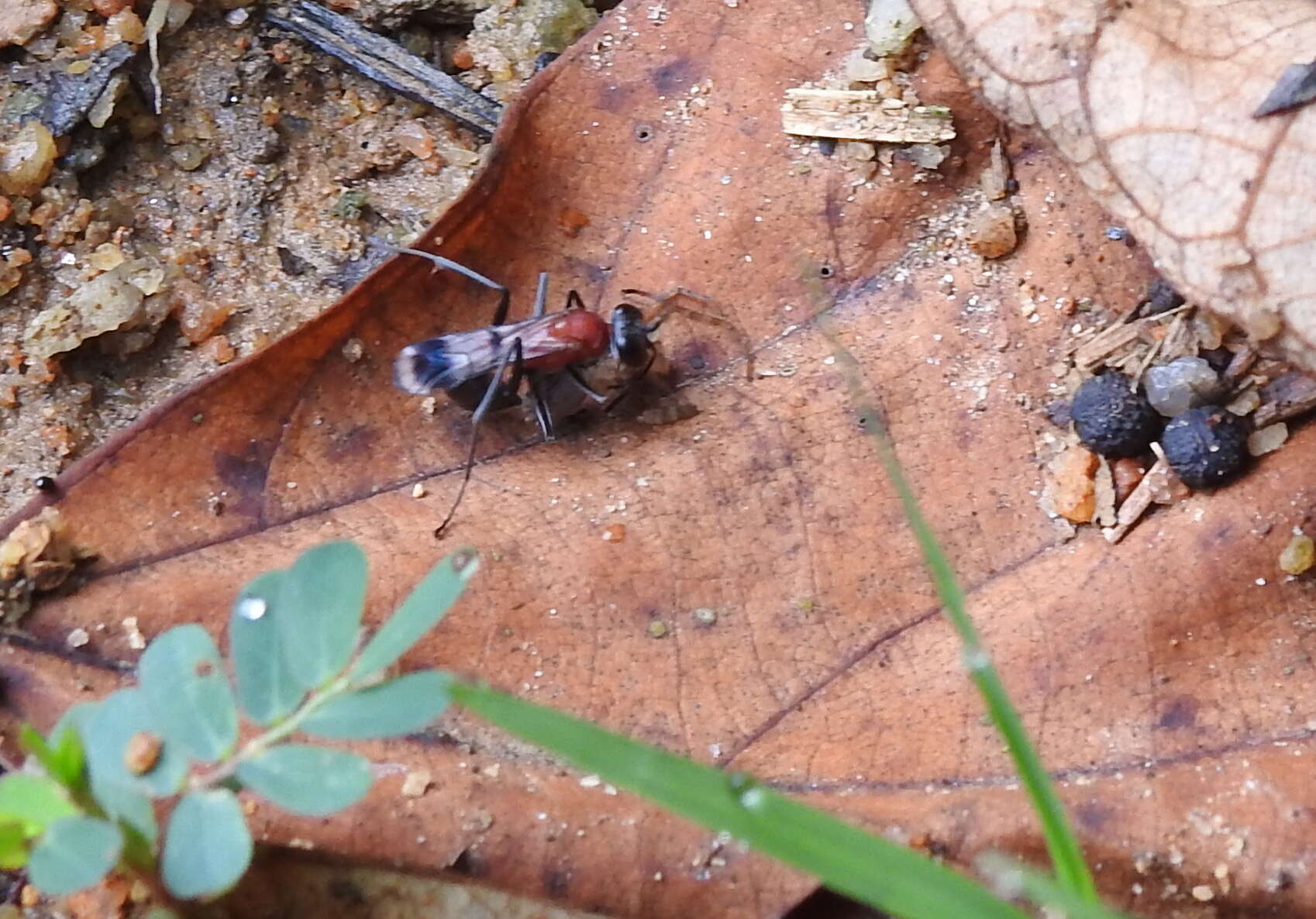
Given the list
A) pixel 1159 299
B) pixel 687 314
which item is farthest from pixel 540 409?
pixel 1159 299

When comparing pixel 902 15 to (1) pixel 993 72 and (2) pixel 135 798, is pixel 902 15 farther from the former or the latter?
(2) pixel 135 798

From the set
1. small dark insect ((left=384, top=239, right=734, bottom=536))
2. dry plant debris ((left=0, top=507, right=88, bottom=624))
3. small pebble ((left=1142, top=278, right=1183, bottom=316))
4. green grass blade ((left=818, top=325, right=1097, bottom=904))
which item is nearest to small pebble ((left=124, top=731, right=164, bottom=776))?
dry plant debris ((left=0, top=507, right=88, bottom=624))

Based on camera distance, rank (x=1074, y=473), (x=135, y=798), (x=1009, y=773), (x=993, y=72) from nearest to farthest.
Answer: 1. (x=135, y=798)
2. (x=1009, y=773)
3. (x=993, y=72)
4. (x=1074, y=473)

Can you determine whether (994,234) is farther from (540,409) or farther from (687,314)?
(540,409)

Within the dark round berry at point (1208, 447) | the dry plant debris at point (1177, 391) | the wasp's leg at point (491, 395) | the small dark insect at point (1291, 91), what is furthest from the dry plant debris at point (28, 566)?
the small dark insect at point (1291, 91)

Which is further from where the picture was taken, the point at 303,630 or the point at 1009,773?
the point at 1009,773

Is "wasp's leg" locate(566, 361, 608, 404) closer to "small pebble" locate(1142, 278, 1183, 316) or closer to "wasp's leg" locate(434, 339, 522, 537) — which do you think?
"wasp's leg" locate(434, 339, 522, 537)

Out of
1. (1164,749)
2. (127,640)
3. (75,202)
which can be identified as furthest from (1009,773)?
(75,202)

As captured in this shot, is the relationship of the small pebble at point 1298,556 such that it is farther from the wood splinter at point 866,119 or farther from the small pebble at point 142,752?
the small pebble at point 142,752
